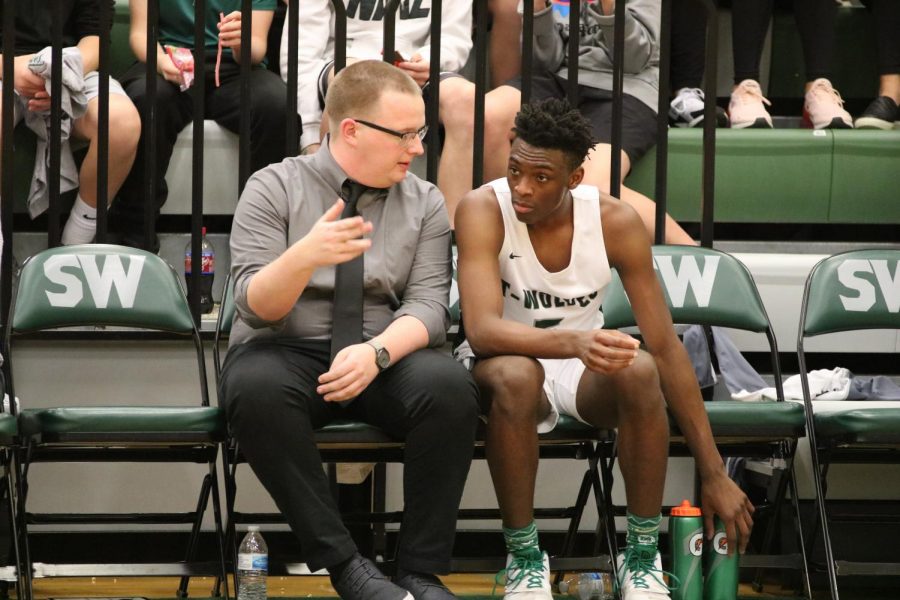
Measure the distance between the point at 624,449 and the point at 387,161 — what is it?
34.4 inches

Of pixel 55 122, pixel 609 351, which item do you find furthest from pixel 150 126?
pixel 609 351

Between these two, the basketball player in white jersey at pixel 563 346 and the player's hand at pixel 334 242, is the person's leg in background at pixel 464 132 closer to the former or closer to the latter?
the basketball player in white jersey at pixel 563 346

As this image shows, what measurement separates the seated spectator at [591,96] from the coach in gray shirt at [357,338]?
820mm

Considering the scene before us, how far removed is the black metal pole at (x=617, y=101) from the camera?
149 inches

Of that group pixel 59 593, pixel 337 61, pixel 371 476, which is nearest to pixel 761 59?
pixel 337 61

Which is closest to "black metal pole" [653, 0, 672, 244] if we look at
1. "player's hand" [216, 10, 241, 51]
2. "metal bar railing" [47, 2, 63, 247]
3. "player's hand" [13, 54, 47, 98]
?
"player's hand" [216, 10, 241, 51]

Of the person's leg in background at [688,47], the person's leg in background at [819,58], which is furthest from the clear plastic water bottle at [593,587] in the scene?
the person's leg in background at [819,58]

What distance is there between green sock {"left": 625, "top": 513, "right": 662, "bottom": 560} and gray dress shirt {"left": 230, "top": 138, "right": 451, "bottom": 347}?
2.08 feet

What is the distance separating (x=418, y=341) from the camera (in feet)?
9.43

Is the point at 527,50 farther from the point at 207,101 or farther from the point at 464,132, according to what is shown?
the point at 207,101

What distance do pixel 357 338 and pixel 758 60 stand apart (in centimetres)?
245

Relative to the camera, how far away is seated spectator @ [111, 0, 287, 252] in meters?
3.99

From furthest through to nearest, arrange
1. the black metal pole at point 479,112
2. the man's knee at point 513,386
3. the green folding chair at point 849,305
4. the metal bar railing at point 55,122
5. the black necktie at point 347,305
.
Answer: the black metal pole at point 479,112 → the metal bar railing at point 55,122 → the green folding chair at point 849,305 → the black necktie at point 347,305 → the man's knee at point 513,386

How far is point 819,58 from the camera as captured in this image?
4.68 metres
